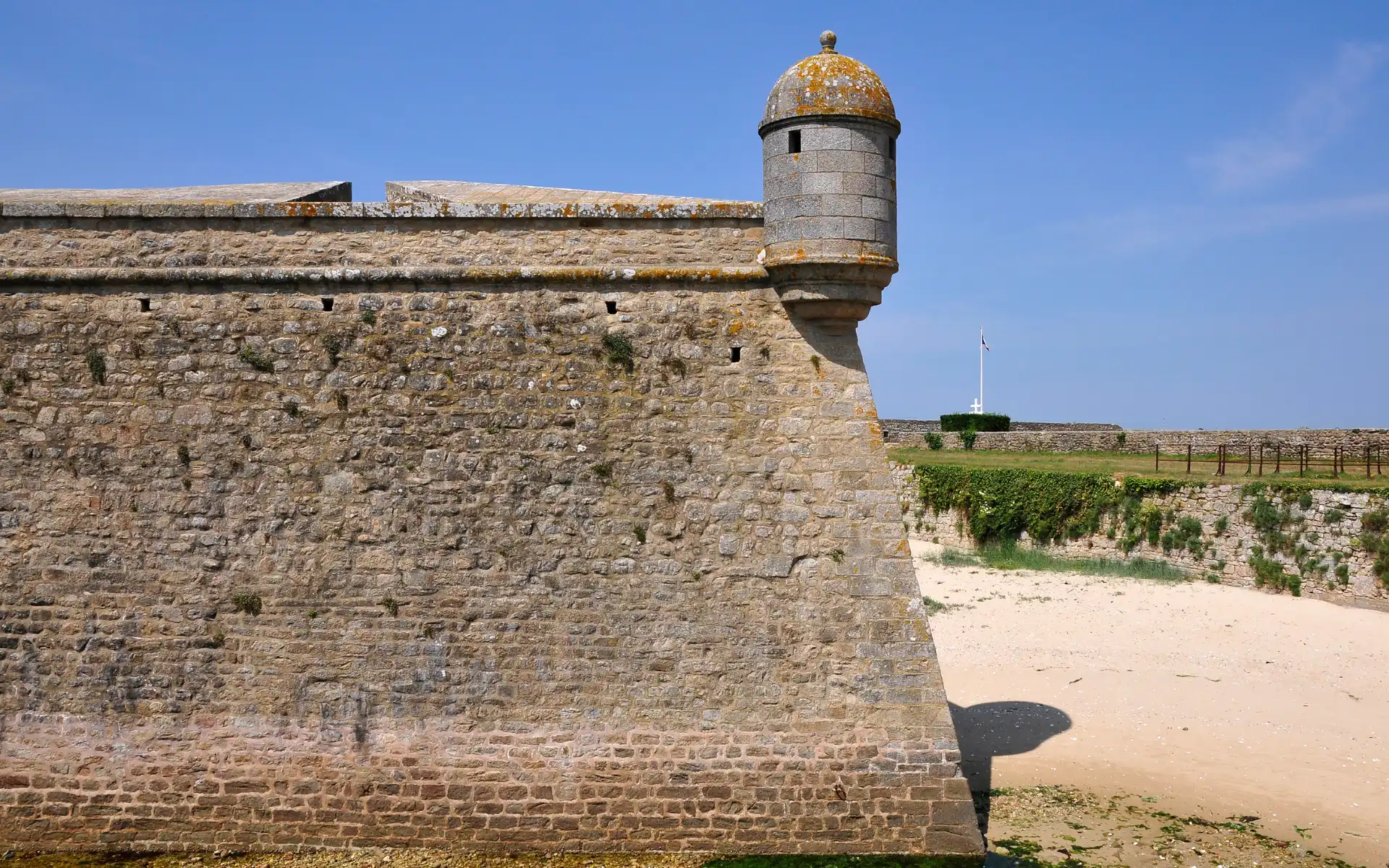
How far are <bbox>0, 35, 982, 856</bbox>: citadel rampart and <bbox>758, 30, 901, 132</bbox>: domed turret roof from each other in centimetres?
12

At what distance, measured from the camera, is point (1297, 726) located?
11414 millimetres

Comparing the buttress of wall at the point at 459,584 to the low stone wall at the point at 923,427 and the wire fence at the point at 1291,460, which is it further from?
the low stone wall at the point at 923,427

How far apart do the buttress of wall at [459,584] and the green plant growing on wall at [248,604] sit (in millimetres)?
25

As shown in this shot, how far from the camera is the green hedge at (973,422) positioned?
34.4m

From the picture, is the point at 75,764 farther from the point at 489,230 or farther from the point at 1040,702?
the point at 1040,702

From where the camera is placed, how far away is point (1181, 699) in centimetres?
1248

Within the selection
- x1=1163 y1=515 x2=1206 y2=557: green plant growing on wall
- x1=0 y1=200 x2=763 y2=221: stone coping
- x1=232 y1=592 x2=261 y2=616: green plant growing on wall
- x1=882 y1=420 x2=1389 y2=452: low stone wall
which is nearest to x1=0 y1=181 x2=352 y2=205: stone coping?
x1=0 y1=200 x2=763 y2=221: stone coping

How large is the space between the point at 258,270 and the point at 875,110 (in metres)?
4.98

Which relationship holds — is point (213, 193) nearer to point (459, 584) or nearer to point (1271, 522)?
point (459, 584)

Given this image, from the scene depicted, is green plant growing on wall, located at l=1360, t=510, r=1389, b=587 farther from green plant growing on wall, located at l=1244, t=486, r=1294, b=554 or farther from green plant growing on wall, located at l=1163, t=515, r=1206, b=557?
green plant growing on wall, located at l=1163, t=515, r=1206, b=557

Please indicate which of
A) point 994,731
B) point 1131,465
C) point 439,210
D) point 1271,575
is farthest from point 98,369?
point 1131,465

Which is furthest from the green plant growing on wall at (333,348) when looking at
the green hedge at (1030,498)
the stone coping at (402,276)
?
the green hedge at (1030,498)

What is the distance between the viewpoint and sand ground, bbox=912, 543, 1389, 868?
934 centimetres

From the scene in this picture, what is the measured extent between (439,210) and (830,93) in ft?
10.5
